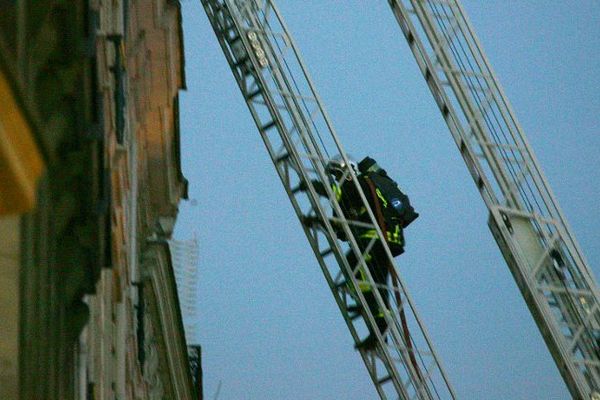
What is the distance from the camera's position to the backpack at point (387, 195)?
2152 centimetres

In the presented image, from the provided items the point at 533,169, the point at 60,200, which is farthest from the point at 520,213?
the point at 60,200

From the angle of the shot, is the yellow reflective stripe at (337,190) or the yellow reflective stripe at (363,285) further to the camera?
the yellow reflective stripe at (337,190)

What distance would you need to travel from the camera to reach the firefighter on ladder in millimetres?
21297

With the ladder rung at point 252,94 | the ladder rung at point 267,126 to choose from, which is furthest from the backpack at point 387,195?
the ladder rung at point 252,94

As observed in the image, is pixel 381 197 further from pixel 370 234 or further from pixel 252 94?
pixel 252 94

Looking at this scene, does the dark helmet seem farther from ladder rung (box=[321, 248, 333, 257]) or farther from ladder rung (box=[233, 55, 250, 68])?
ladder rung (box=[233, 55, 250, 68])

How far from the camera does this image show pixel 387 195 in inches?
847

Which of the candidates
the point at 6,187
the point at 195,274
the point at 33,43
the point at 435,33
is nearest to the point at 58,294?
the point at 33,43

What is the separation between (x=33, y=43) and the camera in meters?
7.04

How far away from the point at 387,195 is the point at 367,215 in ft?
1.38

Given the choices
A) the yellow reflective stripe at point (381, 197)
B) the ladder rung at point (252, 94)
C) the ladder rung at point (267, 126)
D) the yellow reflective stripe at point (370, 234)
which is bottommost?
the yellow reflective stripe at point (370, 234)

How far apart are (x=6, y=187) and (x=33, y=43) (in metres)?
3.41

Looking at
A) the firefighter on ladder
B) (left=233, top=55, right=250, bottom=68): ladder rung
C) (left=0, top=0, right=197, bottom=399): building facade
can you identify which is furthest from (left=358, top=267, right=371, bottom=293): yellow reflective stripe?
(left=0, top=0, right=197, bottom=399): building facade

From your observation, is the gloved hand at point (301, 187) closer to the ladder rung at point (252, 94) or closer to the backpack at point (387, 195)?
the backpack at point (387, 195)
